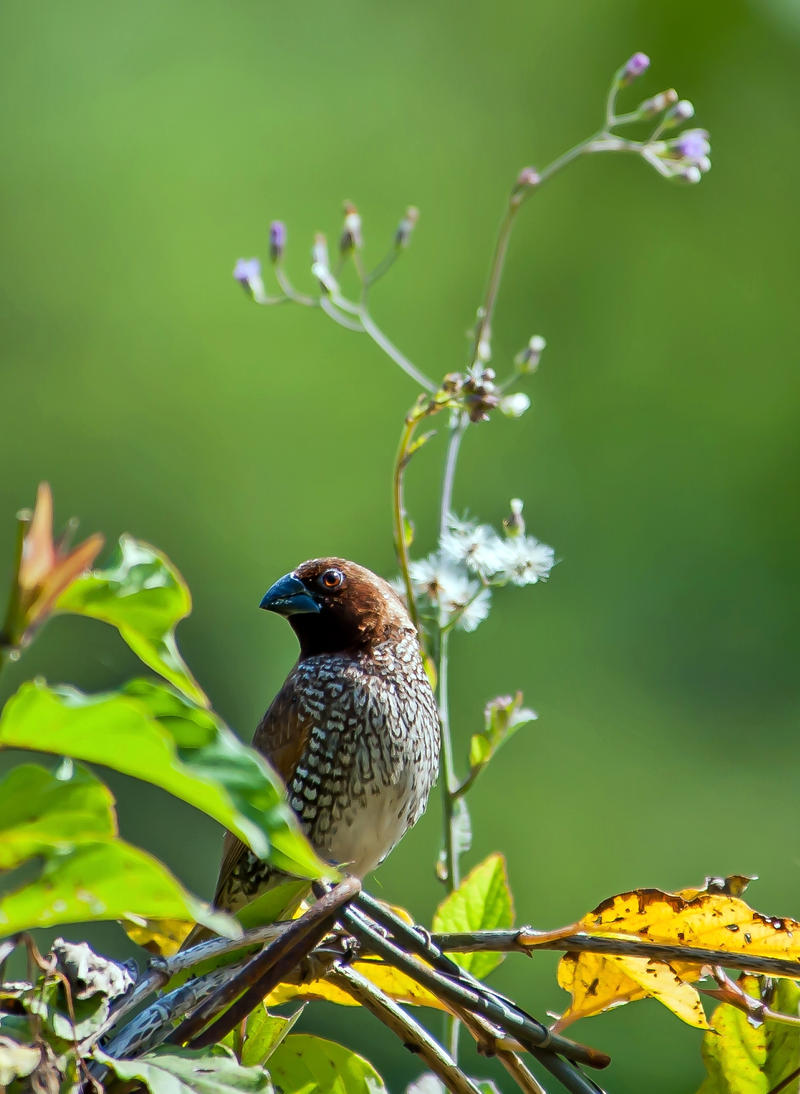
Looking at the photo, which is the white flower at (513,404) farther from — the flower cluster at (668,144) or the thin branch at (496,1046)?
the thin branch at (496,1046)

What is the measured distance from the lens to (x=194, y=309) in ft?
41.7

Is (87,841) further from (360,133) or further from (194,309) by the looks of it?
(360,133)

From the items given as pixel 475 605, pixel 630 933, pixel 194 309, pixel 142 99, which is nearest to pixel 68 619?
pixel 194 309

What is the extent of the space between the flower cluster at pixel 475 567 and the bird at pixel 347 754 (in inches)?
26.3

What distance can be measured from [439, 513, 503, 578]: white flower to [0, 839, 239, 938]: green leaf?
4.07 ft

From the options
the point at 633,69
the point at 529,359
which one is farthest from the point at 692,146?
the point at 529,359

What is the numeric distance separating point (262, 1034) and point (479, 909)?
356 millimetres

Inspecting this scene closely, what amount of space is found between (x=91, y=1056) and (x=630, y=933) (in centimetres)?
51

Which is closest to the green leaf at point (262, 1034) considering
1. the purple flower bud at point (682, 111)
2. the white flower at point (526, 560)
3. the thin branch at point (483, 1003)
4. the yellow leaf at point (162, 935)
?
the thin branch at point (483, 1003)

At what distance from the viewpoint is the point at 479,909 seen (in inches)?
57.1

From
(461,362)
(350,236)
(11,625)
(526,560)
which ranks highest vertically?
(461,362)

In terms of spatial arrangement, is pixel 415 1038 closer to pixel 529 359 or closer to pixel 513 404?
pixel 513 404

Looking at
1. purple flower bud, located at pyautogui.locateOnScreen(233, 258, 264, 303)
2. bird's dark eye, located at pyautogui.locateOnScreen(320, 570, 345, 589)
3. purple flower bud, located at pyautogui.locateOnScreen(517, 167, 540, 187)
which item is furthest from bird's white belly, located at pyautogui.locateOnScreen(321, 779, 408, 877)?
purple flower bud, located at pyautogui.locateOnScreen(517, 167, 540, 187)

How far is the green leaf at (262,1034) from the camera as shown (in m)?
1.14
